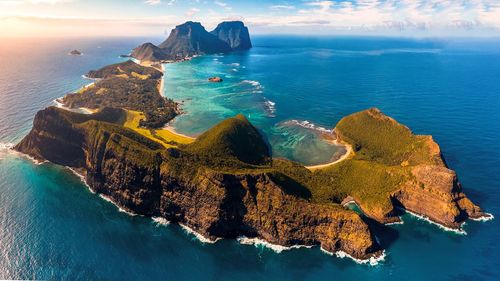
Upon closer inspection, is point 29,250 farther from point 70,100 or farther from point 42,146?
point 70,100

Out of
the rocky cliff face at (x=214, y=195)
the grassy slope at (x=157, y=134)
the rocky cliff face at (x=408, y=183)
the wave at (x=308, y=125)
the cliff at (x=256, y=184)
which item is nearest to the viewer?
the rocky cliff face at (x=214, y=195)

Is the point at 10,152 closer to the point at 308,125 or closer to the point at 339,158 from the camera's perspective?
the point at 308,125

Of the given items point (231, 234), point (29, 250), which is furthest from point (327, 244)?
point (29, 250)

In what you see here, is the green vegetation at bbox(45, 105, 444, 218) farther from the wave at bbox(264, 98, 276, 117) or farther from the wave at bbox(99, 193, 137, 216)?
the wave at bbox(264, 98, 276, 117)

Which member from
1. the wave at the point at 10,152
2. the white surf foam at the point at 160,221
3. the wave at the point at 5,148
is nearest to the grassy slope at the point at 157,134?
the white surf foam at the point at 160,221

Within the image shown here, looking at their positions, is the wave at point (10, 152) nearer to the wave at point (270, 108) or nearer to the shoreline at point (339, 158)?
the shoreline at point (339, 158)

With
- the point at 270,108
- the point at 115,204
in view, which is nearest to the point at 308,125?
the point at 270,108
